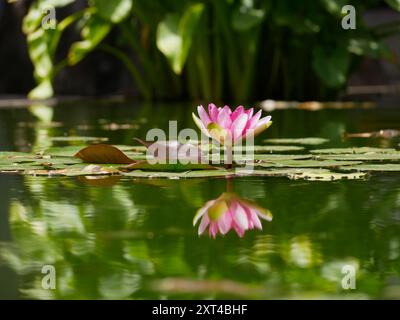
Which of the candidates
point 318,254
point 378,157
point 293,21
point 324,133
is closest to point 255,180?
point 378,157

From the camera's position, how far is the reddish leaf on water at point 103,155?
2.12m

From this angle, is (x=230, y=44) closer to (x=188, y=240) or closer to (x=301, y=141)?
(x=301, y=141)

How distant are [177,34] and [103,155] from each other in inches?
102

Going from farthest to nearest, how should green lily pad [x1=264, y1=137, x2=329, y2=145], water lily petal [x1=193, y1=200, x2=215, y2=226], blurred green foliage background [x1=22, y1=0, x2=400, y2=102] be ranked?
blurred green foliage background [x1=22, y1=0, x2=400, y2=102]
green lily pad [x1=264, y1=137, x2=329, y2=145]
water lily petal [x1=193, y1=200, x2=215, y2=226]

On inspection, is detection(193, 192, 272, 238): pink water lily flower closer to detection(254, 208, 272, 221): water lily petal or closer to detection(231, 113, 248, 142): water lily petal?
detection(254, 208, 272, 221): water lily petal

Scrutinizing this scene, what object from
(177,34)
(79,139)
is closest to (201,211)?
(79,139)

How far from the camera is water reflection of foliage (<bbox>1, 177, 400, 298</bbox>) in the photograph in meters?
1.05

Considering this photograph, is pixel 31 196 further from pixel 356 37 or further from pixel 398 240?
pixel 356 37

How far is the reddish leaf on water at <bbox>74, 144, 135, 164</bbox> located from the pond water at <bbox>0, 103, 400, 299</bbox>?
0.12m

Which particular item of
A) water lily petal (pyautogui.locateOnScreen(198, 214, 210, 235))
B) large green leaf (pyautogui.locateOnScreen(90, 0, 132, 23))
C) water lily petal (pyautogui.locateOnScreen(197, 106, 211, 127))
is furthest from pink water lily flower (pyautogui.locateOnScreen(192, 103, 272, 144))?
large green leaf (pyautogui.locateOnScreen(90, 0, 132, 23))

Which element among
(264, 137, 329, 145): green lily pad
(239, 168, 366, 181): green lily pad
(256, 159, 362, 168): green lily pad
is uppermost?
(264, 137, 329, 145): green lily pad

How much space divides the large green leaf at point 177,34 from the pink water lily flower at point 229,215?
2834mm

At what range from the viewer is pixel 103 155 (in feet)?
7.09

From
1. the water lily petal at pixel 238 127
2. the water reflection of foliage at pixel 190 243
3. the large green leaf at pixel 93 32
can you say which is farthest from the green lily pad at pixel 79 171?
the large green leaf at pixel 93 32
